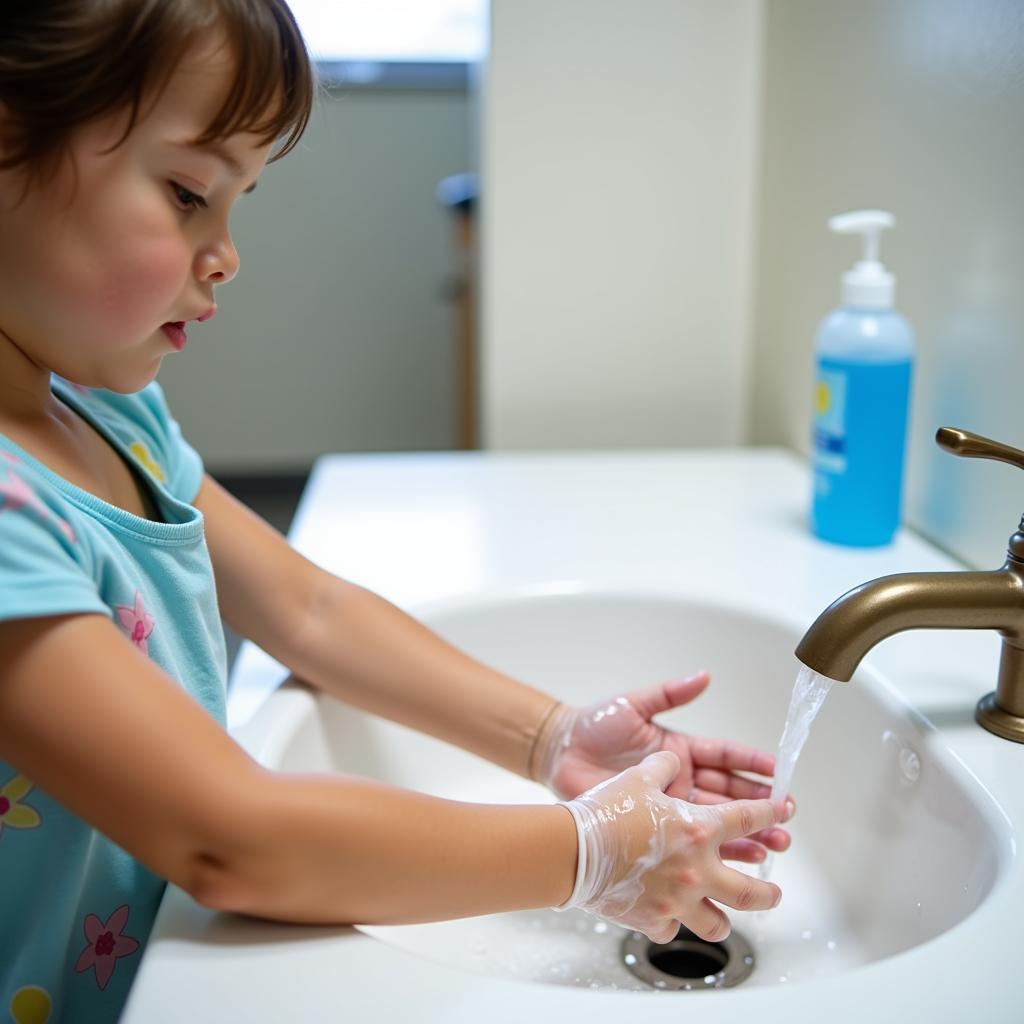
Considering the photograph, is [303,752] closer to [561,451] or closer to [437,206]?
[561,451]

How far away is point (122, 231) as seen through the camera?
529 mm

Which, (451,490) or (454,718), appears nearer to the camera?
(454,718)

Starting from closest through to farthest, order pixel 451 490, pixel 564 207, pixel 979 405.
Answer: pixel 979 405, pixel 451 490, pixel 564 207

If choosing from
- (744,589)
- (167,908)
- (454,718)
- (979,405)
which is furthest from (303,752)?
(979,405)

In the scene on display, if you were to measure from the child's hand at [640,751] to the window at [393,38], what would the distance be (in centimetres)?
221

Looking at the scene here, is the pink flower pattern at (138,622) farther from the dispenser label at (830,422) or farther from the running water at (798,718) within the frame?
the dispenser label at (830,422)

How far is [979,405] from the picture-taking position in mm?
847

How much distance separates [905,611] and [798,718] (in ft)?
0.30

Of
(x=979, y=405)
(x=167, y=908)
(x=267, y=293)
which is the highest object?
(x=979, y=405)

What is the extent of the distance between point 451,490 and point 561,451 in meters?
0.24

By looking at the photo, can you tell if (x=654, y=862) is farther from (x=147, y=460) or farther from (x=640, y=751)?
(x=147, y=460)

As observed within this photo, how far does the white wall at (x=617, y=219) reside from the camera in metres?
1.20

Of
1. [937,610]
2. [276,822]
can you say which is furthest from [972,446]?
[276,822]

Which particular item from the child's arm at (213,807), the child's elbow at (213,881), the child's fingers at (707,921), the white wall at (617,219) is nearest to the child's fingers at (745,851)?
the child's fingers at (707,921)
